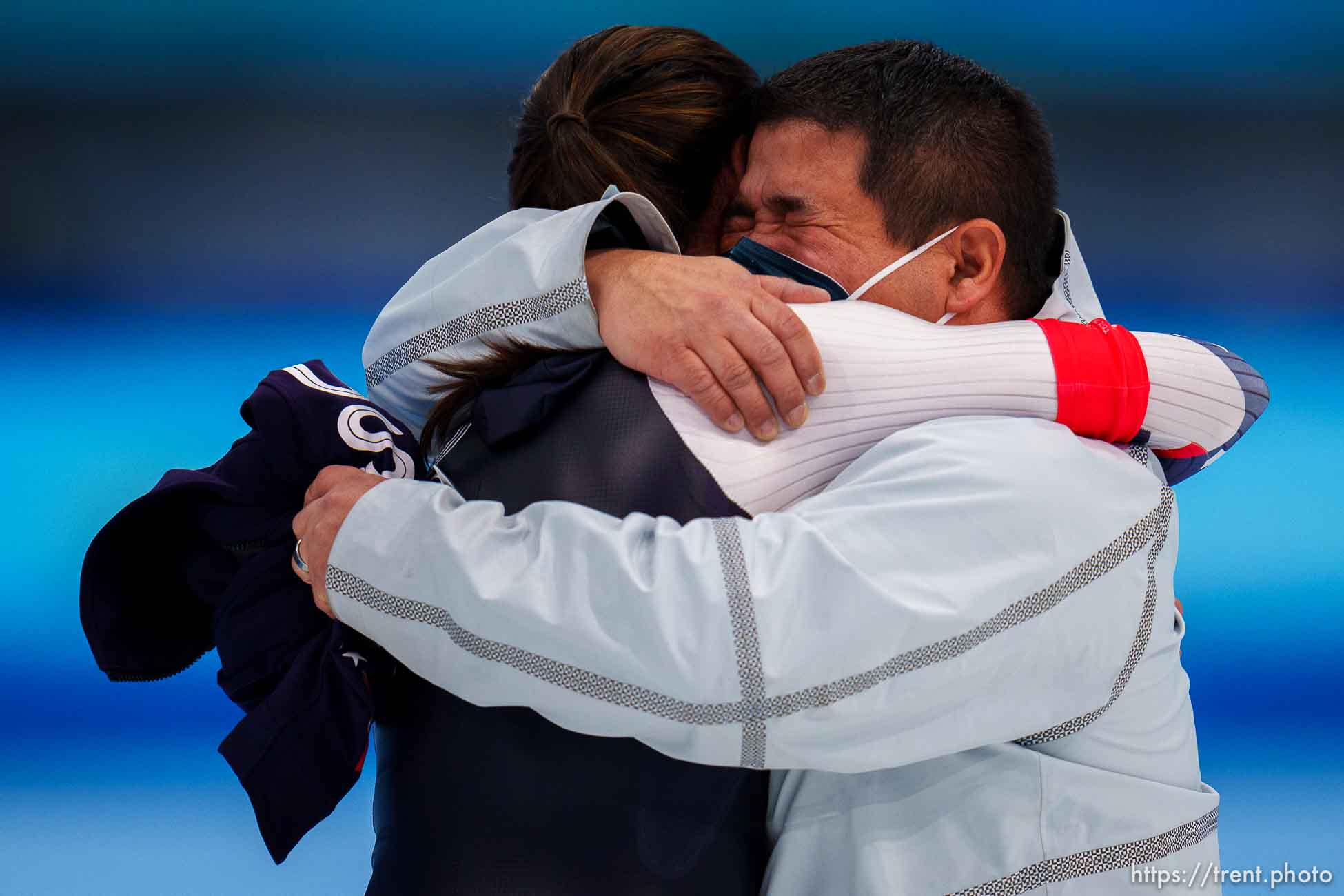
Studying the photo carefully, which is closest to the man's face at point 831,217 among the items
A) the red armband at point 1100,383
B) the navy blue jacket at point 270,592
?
the red armband at point 1100,383

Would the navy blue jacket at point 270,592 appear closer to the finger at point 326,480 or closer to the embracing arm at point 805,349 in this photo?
the finger at point 326,480

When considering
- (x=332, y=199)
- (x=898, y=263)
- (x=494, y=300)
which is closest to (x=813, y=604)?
(x=494, y=300)

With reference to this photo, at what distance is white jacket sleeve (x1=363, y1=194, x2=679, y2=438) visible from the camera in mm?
1126

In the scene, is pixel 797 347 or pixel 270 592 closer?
pixel 797 347

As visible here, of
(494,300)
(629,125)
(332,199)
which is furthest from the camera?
(332,199)

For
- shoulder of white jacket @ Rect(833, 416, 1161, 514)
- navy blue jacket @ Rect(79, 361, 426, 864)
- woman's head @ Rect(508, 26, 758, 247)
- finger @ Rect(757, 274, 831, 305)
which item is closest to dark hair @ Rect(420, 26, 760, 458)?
woman's head @ Rect(508, 26, 758, 247)

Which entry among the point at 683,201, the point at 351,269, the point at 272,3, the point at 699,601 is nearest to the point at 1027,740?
the point at 699,601

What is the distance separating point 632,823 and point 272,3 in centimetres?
286

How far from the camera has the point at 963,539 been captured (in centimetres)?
95

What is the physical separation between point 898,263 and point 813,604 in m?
0.56

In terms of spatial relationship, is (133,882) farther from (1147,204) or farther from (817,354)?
(1147,204)

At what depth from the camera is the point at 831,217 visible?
1.38m

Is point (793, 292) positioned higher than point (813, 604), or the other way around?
point (793, 292)

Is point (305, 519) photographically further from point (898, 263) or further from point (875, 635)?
point (898, 263)
